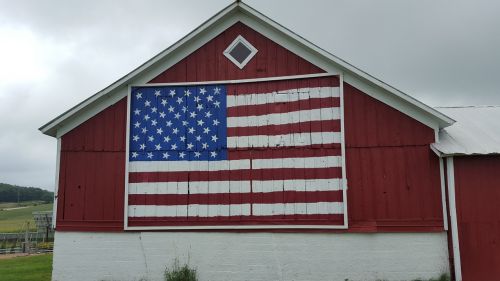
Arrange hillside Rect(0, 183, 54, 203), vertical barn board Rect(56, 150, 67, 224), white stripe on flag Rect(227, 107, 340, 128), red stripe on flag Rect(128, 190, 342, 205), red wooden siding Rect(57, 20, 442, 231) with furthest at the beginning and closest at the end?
1. hillside Rect(0, 183, 54, 203)
2. vertical barn board Rect(56, 150, 67, 224)
3. white stripe on flag Rect(227, 107, 340, 128)
4. red stripe on flag Rect(128, 190, 342, 205)
5. red wooden siding Rect(57, 20, 442, 231)

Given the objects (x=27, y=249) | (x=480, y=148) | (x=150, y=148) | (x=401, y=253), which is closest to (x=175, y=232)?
(x=150, y=148)

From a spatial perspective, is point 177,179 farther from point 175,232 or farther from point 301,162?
point 301,162

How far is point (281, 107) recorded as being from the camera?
1153 cm

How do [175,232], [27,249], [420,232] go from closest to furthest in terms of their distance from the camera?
[420,232] → [175,232] → [27,249]

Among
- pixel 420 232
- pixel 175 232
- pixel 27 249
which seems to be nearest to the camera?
pixel 420 232

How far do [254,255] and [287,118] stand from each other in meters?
3.58

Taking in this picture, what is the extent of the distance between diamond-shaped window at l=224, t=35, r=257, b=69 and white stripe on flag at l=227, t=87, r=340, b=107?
879 mm

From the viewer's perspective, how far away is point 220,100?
1177 centimetres

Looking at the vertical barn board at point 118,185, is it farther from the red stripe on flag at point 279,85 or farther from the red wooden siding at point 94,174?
the red stripe on flag at point 279,85

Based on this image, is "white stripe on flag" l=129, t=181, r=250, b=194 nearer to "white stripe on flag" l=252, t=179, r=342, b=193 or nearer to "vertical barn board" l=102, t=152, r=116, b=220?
"white stripe on flag" l=252, t=179, r=342, b=193

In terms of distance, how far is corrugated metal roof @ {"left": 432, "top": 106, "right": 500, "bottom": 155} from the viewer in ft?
35.3

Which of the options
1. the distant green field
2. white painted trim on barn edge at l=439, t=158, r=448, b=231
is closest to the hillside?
the distant green field

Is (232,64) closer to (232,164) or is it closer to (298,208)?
(232,164)

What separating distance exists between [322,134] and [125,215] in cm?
551
